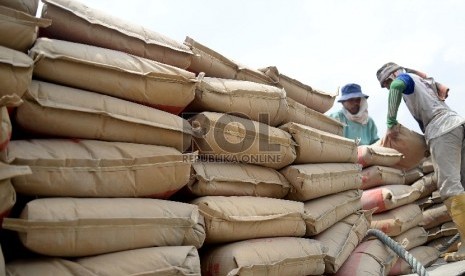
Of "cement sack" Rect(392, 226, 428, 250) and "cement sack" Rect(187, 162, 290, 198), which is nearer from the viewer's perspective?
"cement sack" Rect(187, 162, 290, 198)

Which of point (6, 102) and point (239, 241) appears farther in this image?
point (239, 241)

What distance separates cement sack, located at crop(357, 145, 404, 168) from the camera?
3680 millimetres

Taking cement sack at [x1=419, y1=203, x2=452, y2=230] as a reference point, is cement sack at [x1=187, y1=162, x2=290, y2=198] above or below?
above

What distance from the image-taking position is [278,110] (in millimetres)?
2455

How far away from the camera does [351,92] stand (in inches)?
181

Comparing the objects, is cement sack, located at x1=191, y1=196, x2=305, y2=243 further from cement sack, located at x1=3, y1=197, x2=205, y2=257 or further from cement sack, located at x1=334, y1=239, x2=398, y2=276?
cement sack, located at x1=334, y1=239, x2=398, y2=276

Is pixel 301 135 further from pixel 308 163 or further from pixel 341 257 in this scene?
pixel 341 257

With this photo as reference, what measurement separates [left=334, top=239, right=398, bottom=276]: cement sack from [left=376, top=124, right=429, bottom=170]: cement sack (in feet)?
3.26

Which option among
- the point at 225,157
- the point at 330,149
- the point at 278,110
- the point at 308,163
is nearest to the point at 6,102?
the point at 225,157

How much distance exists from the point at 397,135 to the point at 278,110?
1.65 meters

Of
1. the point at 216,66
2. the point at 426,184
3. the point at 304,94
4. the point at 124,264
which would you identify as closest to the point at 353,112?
the point at 426,184

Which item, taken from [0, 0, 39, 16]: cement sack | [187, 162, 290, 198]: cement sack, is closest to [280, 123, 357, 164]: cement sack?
[187, 162, 290, 198]: cement sack

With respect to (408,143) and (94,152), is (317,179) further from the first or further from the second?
(408,143)

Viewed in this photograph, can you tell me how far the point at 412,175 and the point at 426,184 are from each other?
6.7 inches
